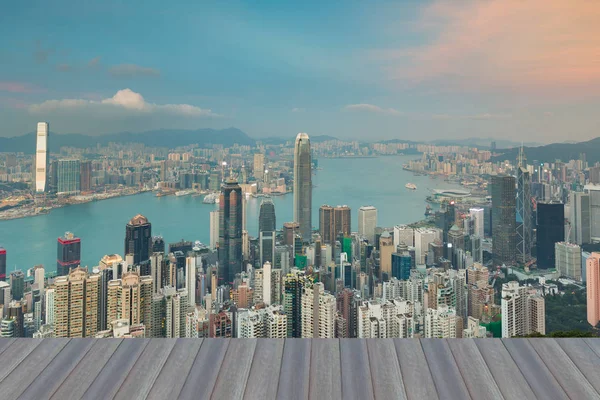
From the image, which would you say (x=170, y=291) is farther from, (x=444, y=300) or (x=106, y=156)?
(x=106, y=156)

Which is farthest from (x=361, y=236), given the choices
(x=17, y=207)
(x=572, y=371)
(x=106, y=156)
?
(x=572, y=371)

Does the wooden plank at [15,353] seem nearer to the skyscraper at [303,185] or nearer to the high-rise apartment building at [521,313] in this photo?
the high-rise apartment building at [521,313]

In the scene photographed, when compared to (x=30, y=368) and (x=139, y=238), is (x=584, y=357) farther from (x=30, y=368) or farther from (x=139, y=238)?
(x=139, y=238)

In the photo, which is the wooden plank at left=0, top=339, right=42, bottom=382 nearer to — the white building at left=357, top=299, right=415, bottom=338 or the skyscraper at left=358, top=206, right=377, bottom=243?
the white building at left=357, top=299, right=415, bottom=338

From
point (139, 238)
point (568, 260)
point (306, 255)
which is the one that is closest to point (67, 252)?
point (139, 238)

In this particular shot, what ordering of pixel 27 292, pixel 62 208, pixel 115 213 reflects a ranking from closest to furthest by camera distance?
pixel 27 292
pixel 62 208
pixel 115 213

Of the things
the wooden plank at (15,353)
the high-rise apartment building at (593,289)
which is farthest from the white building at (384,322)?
the wooden plank at (15,353)

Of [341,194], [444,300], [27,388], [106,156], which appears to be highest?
[106,156]
